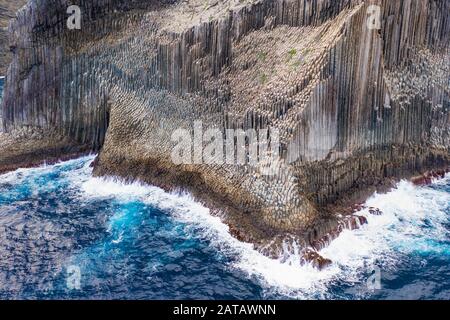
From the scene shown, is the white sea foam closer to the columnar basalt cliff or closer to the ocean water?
the ocean water

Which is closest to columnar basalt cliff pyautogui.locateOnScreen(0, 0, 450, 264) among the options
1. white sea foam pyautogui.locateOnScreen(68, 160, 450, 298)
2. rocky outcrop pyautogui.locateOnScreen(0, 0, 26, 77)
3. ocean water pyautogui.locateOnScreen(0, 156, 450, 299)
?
white sea foam pyautogui.locateOnScreen(68, 160, 450, 298)

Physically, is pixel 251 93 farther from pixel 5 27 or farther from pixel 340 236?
pixel 5 27
